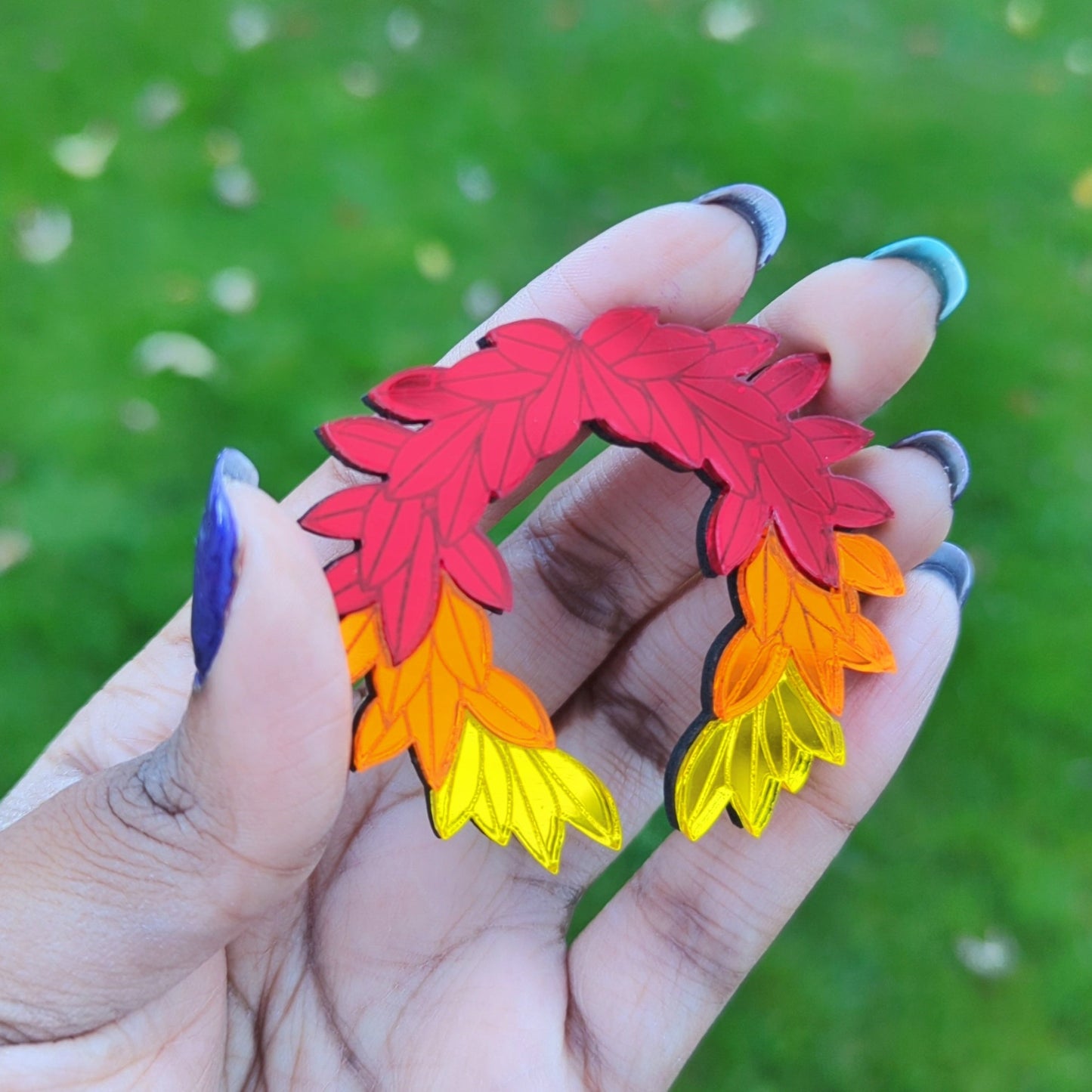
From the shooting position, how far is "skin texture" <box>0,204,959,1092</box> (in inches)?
36.4

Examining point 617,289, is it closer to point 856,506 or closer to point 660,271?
point 660,271

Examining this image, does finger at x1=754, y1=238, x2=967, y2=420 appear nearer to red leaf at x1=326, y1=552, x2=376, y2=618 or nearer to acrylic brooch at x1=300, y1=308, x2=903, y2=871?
acrylic brooch at x1=300, y1=308, x2=903, y2=871

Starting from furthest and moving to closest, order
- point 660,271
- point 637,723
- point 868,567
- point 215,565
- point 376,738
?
point 637,723 < point 660,271 < point 868,567 < point 376,738 < point 215,565

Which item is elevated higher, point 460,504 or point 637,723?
point 460,504

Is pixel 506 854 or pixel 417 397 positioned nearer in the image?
pixel 417 397

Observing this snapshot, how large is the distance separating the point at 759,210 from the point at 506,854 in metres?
0.92

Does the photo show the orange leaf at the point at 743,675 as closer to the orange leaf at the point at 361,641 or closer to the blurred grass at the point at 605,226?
the orange leaf at the point at 361,641

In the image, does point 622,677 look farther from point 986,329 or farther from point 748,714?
point 986,329

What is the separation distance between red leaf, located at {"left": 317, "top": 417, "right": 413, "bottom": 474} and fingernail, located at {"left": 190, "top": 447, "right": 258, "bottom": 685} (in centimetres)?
11

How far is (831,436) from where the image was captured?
1194mm

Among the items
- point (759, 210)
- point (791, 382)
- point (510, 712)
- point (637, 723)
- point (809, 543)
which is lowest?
point (637, 723)

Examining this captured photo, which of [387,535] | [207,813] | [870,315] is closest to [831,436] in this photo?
[870,315]

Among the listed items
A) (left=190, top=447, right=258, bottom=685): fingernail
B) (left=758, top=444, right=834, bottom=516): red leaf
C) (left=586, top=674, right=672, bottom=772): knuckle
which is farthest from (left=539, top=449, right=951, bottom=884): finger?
(left=190, top=447, right=258, bottom=685): fingernail

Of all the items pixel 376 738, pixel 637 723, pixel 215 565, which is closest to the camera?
pixel 215 565
